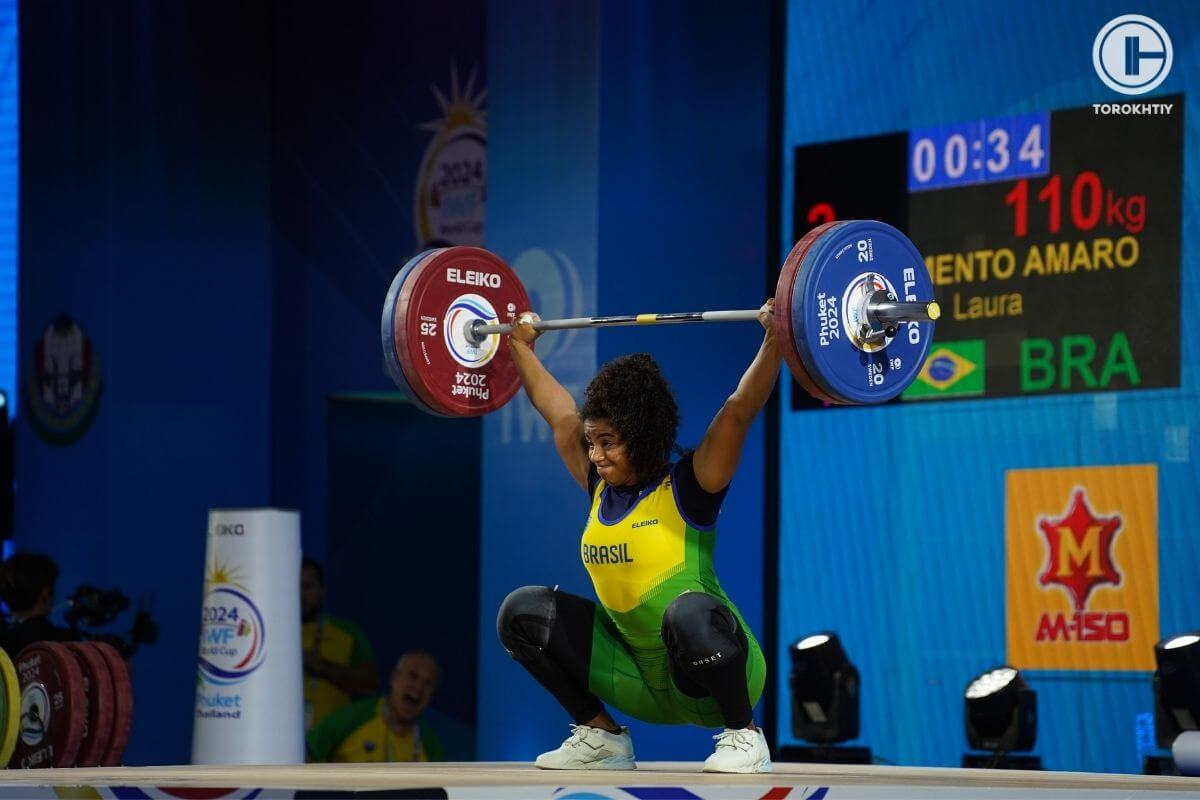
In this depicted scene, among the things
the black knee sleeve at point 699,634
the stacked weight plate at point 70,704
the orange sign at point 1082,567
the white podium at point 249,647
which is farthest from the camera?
the white podium at point 249,647

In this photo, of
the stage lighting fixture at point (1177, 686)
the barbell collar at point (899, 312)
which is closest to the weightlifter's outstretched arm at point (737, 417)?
the barbell collar at point (899, 312)

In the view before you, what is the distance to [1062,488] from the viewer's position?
5.87m

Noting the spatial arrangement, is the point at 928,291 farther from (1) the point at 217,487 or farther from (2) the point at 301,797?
(1) the point at 217,487

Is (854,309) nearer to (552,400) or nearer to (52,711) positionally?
(552,400)

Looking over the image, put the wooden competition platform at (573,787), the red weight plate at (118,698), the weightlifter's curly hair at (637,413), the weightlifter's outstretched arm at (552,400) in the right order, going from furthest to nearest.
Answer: the red weight plate at (118,698)
the weightlifter's outstretched arm at (552,400)
the weightlifter's curly hair at (637,413)
the wooden competition platform at (573,787)

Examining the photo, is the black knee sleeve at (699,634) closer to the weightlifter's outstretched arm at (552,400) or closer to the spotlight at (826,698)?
the weightlifter's outstretched arm at (552,400)

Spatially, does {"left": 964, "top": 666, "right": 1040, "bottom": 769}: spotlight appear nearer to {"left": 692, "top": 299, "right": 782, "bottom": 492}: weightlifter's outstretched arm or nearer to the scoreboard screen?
the scoreboard screen

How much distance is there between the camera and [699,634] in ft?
12.8

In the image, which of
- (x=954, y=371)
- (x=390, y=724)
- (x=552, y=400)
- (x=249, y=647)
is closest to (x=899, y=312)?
(x=552, y=400)

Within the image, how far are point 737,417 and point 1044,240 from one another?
7.49 feet

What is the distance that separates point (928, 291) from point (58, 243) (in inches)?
195

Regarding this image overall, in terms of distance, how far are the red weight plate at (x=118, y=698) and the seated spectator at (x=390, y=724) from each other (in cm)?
115

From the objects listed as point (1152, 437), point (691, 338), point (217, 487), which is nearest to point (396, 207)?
point (217, 487)

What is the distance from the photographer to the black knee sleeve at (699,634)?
12.8ft
